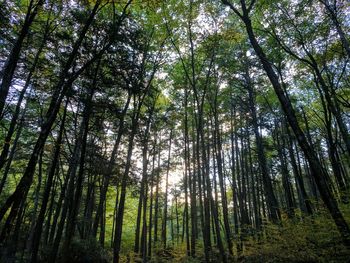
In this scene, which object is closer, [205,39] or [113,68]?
[113,68]

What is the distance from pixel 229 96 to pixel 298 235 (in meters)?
13.3

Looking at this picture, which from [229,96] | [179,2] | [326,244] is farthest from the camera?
[229,96]

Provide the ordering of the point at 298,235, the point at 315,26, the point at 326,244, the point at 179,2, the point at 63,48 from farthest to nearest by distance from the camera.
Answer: the point at 179,2 < the point at 315,26 < the point at 63,48 < the point at 298,235 < the point at 326,244

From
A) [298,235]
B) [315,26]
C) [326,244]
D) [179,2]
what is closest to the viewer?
[326,244]

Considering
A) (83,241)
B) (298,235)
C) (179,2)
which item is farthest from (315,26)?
(83,241)

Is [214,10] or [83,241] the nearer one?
[83,241]

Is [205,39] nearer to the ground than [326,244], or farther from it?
farther from it

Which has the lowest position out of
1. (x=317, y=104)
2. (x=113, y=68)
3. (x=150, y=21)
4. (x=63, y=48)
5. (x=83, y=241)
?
(x=83, y=241)

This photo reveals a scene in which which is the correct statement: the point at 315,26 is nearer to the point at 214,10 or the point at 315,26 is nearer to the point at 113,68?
the point at 214,10

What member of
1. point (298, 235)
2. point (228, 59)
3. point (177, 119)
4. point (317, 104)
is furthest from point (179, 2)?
point (317, 104)

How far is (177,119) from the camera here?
1967cm

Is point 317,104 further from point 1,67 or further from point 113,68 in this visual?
point 1,67

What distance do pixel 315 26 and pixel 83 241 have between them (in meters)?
17.3

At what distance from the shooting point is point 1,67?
1116 cm
